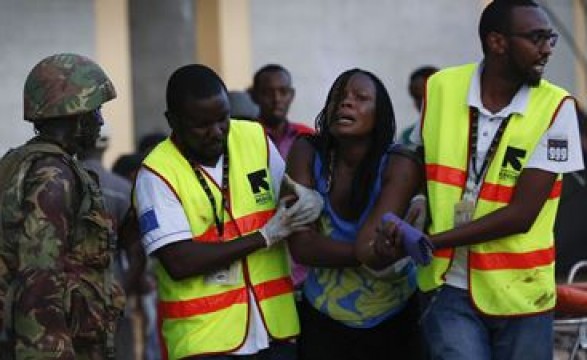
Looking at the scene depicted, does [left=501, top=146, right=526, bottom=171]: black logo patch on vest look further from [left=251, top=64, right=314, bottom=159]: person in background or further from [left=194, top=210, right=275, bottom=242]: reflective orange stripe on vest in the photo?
[left=251, top=64, right=314, bottom=159]: person in background

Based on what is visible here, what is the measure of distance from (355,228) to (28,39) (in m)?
5.62

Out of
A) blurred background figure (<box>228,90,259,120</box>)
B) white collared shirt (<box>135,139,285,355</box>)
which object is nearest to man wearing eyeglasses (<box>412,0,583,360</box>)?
white collared shirt (<box>135,139,285,355</box>)

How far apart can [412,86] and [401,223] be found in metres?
4.16

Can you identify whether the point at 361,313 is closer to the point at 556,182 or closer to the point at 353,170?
the point at 353,170

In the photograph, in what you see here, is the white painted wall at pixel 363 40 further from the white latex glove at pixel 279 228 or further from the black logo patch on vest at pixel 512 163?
the black logo patch on vest at pixel 512 163

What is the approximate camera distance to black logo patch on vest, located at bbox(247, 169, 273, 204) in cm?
514

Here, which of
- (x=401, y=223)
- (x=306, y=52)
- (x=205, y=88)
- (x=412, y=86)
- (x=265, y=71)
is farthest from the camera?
(x=306, y=52)

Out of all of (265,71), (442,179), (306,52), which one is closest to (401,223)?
(442,179)

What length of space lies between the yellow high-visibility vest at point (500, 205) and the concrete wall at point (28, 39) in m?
5.52

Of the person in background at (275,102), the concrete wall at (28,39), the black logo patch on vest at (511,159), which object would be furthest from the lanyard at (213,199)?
the concrete wall at (28,39)

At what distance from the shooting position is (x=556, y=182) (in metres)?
4.96

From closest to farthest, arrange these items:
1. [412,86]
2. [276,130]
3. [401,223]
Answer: [401,223] < [276,130] < [412,86]

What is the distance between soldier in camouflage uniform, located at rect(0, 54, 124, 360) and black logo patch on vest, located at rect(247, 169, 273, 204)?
26.1 inches

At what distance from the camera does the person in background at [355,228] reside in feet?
16.4
